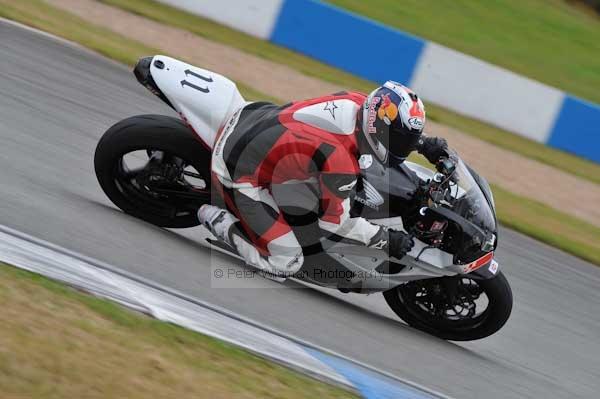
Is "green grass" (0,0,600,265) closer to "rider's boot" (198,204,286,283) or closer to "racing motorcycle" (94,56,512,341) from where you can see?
"racing motorcycle" (94,56,512,341)

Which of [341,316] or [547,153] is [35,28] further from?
[547,153]

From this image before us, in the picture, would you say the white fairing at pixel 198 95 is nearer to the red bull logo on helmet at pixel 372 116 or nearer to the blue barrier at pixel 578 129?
the red bull logo on helmet at pixel 372 116

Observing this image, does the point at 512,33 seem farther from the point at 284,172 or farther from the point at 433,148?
the point at 284,172

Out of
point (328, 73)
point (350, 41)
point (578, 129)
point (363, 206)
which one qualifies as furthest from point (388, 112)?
point (578, 129)

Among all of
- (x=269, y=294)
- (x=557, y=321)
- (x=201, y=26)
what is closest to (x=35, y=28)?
(x=201, y=26)

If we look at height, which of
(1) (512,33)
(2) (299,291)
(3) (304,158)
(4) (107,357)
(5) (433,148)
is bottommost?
(2) (299,291)

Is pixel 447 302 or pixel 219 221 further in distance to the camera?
pixel 447 302

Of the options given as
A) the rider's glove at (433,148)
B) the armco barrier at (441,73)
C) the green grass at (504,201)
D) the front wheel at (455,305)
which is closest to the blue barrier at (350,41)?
the armco barrier at (441,73)

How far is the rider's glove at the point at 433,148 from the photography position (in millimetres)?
6129

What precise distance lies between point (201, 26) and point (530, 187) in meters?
5.76

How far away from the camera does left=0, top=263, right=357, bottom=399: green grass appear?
3795 mm

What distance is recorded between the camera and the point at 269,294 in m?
5.98

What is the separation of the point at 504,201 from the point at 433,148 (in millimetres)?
4540

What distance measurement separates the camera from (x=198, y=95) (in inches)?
240
